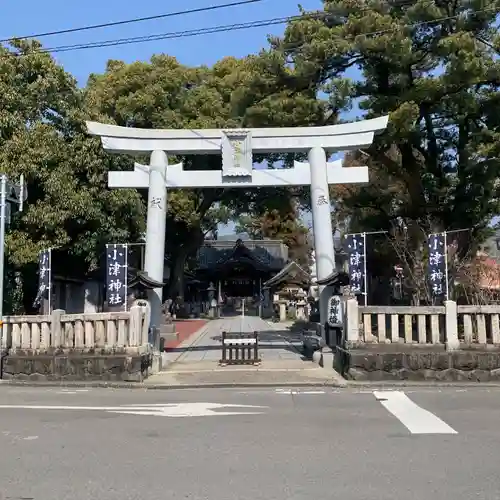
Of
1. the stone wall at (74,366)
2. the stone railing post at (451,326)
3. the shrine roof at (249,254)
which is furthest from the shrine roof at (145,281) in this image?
the shrine roof at (249,254)

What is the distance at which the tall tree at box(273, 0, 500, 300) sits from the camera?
18.6 meters

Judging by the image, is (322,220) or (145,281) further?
(322,220)

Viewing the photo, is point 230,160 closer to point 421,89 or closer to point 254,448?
point 421,89

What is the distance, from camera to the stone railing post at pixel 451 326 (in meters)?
13.4

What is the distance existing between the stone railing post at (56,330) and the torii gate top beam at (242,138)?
17.0 feet

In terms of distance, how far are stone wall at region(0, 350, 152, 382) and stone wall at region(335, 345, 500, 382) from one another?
187 inches

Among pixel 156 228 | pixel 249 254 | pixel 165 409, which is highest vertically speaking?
pixel 249 254

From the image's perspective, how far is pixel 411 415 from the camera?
9.38 metres

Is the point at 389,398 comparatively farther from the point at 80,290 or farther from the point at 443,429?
the point at 80,290

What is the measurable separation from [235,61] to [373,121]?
940 inches

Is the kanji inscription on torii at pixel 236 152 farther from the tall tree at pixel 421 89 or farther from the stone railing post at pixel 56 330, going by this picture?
the stone railing post at pixel 56 330

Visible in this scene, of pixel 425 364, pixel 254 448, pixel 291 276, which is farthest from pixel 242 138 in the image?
pixel 291 276

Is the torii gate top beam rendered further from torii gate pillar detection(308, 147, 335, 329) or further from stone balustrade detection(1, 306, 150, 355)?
stone balustrade detection(1, 306, 150, 355)

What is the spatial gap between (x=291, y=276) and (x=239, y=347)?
33.5 m
